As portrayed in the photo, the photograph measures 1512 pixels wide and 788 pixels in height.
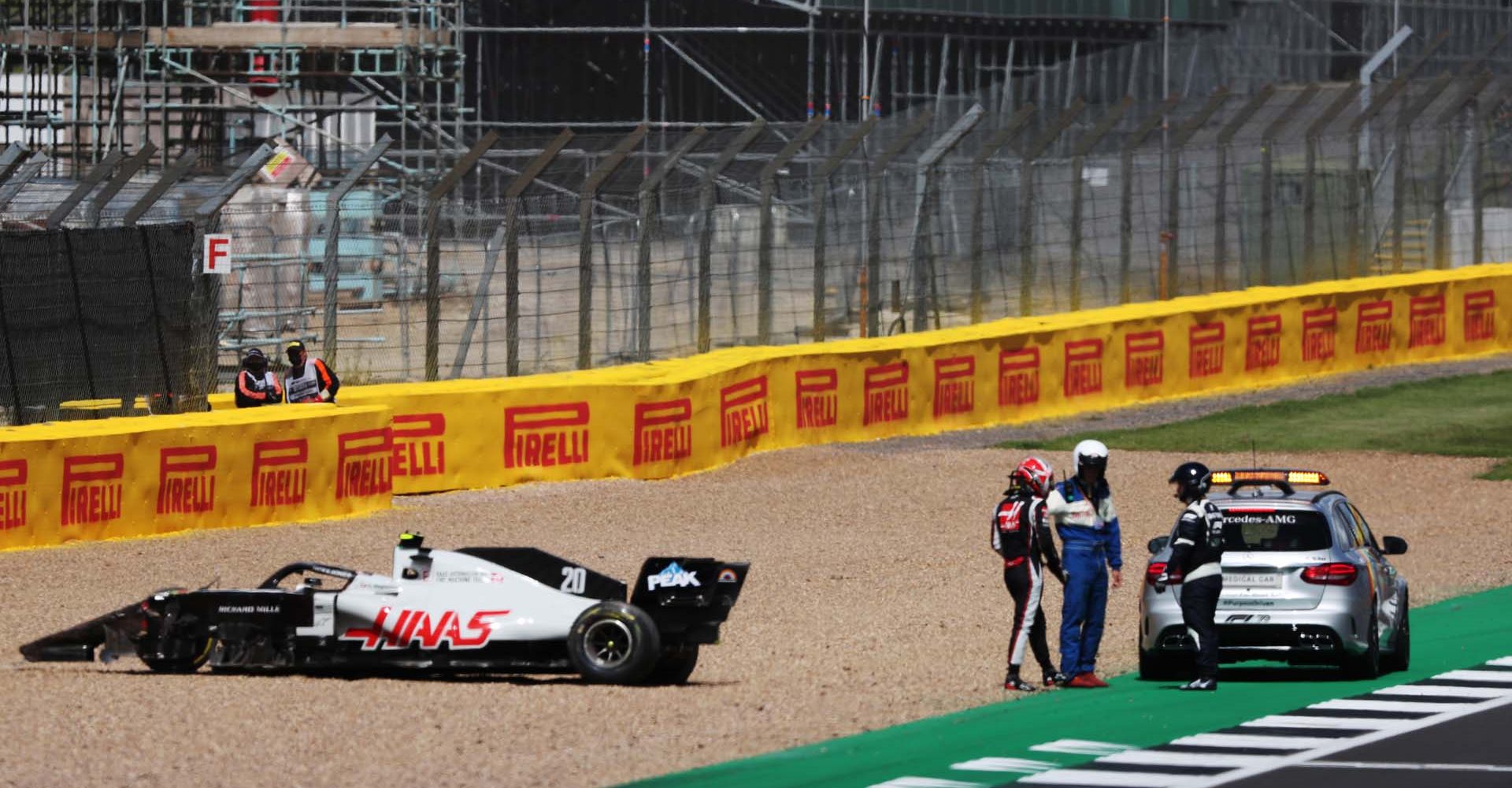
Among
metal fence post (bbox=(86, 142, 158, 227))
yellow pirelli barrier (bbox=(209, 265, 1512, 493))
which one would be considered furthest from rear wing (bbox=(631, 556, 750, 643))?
metal fence post (bbox=(86, 142, 158, 227))

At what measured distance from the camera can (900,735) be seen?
40.2 feet

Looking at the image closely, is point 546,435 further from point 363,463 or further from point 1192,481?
point 1192,481

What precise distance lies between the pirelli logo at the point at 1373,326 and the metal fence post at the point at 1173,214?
2.55 metres

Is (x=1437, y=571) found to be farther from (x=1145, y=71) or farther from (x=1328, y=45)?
(x=1328, y=45)

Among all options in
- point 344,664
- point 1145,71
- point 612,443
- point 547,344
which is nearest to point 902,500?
point 612,443

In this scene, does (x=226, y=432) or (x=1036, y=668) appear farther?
(x=226, y=432)

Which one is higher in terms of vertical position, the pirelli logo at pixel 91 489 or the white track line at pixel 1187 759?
the pirelli logo at pixel 91 489

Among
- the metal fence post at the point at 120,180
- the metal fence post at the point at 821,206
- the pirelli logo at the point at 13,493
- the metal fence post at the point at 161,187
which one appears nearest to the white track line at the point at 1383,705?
the pirelli logo at the point at 13,493

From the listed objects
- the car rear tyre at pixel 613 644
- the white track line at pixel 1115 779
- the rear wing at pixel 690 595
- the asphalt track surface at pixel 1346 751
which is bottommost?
the asphalt track surface at pixel 1346 751

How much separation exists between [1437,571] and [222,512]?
31.6 feet

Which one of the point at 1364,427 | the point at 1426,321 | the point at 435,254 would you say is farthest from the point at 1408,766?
the point at 1426,321

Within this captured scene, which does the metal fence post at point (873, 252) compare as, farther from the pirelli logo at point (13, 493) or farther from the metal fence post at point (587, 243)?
the pirelli logo at point (13, 493)

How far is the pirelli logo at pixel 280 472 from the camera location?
65.3 feet

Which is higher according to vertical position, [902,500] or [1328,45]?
[1328,45]
